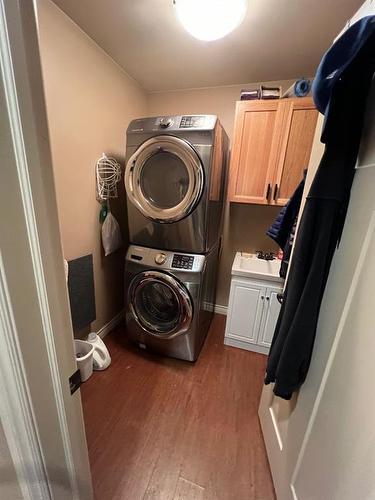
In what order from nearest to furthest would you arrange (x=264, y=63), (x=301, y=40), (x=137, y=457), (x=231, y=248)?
(x=137, y=457)
(x=301, y=40)
(x=264, y=63)
(x=231, y=248)

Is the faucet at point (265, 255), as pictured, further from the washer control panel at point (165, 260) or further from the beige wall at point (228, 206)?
the washer control panel at point (165, 260)

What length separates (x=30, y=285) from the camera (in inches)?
18.1

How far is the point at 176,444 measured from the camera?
4.35 feet

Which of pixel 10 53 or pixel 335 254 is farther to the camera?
pixel 335 254

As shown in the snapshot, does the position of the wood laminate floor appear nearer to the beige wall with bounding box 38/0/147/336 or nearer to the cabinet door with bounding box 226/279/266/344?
the cabinet door with bounding box 226/279/266/344

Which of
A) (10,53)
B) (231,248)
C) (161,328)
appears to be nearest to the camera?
(10,53)

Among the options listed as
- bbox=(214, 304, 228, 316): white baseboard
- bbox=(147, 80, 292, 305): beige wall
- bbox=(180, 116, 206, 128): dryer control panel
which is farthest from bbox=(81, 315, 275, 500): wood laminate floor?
bbox=(180, 116, 206, 128): dryer control panel

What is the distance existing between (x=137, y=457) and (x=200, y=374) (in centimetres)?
73

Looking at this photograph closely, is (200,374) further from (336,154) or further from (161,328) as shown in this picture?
(336,154)

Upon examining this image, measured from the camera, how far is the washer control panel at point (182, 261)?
5.58ft

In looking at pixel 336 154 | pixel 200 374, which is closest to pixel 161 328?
pixel 200 374

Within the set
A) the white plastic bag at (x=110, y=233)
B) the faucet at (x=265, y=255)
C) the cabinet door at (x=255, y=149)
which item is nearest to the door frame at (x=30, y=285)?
the white plastic bag at (x=110, y=233)

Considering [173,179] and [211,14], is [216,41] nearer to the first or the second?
[211,14]

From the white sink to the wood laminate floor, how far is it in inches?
31.9
